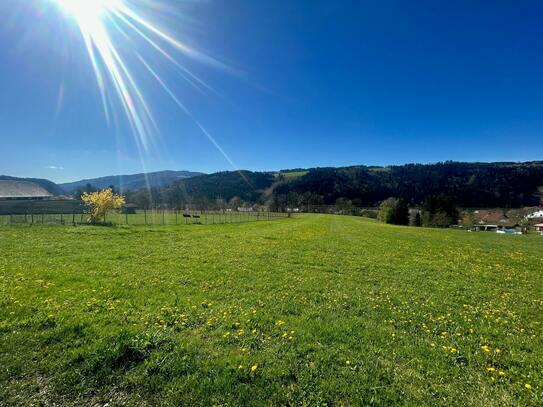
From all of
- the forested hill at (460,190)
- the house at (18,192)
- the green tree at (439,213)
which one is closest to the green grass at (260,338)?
the green tree at (439,213)

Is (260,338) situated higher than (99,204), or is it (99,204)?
(99,204)

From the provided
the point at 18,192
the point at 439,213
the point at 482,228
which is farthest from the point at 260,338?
the point at 18,192

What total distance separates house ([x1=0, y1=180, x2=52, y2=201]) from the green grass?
173 m

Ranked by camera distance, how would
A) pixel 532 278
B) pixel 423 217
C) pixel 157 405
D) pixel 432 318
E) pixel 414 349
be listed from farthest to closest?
pixel 423 217 < pixel 532 278 < pixel 432 318 < pixel 414 349 < pixel 157 405

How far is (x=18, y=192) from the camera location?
144m

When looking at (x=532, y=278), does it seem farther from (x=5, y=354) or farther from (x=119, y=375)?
(x=5, y=354)

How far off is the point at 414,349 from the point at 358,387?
2009 mm

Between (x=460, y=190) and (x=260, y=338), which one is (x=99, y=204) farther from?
(x=460, y=190)

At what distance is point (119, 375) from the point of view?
463 centimetres

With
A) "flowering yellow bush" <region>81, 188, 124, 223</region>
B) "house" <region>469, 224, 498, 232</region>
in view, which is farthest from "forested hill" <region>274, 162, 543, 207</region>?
"flowering yellow bush" <region>81, 188, 124, 223</region>

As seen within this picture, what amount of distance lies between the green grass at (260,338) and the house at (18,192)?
173m

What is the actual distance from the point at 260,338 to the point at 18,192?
193592 mm

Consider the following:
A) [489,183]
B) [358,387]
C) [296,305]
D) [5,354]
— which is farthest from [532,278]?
[489,183]

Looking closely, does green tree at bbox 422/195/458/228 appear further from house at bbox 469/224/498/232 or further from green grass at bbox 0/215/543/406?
green grass at bbox 0/215/543/406
